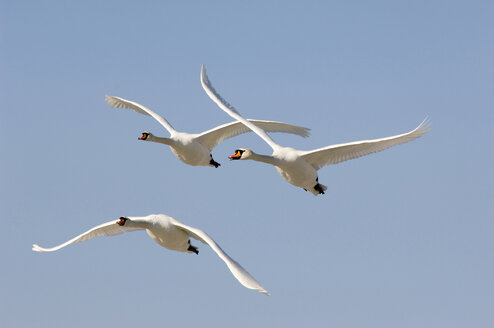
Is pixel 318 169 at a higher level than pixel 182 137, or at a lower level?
lower

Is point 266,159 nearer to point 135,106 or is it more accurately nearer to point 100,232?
point 100,232

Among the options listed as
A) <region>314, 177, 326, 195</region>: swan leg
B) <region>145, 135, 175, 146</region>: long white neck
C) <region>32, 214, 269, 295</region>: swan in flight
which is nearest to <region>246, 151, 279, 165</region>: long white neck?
<region>314, 177, 326, 195</region>: swan leg

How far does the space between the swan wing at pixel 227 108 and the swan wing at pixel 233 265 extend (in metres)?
4.40

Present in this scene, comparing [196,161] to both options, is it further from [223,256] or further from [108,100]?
[223,256]

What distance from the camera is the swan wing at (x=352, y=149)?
29.5m

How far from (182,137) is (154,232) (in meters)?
6.53

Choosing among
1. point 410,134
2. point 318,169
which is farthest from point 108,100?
point 410,134

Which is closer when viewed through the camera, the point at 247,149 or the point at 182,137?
the point at 247,149

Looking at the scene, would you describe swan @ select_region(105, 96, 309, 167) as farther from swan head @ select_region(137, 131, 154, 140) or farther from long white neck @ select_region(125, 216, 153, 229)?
long white neck @ select_region(125, 216, 153, 229)

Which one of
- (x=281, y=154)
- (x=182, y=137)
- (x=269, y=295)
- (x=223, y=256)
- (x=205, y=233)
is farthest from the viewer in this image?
(x=182, y=137)

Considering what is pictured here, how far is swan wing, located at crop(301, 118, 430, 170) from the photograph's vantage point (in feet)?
96.9

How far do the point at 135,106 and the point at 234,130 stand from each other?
439 cm

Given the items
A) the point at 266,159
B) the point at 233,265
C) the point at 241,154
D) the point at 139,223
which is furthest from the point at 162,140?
the point at 233,265

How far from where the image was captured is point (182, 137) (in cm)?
3581
